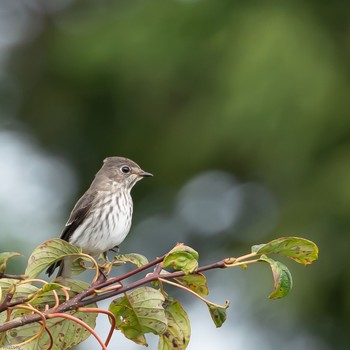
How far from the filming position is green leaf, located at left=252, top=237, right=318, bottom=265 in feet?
9.94

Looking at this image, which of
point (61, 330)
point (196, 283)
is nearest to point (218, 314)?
point (196, 283)

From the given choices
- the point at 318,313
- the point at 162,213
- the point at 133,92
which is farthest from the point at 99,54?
the point at 318,313

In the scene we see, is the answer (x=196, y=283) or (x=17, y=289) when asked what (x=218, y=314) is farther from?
(x=17, y=289)

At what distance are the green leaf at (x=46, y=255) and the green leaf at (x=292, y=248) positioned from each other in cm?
53

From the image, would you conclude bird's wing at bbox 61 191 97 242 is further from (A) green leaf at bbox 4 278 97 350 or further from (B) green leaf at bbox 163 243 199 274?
(B) green leaf at bbox 163 243 199 274

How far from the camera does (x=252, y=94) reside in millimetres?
10180

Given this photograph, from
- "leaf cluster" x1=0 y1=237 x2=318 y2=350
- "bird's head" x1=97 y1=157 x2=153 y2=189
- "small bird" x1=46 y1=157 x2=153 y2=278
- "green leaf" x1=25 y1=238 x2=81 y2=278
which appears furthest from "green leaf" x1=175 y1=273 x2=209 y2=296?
"bird's head" x1=97 y1=157 x2=153 y2=189

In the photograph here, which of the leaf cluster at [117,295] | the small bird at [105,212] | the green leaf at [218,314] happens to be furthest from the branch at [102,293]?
the small bird at [105,212]

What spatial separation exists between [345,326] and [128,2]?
4.25 meters

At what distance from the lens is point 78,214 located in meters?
5.45

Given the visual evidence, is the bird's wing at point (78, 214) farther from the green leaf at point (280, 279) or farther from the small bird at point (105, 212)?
the green leaf at point (280, 279)

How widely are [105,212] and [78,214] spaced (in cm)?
13

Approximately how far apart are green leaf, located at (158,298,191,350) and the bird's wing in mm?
2138

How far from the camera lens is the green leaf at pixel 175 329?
3.25 m
